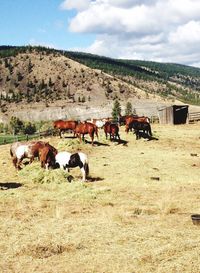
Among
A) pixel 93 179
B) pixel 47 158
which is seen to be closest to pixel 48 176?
pixel 47 158

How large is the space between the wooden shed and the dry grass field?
23.1 meters

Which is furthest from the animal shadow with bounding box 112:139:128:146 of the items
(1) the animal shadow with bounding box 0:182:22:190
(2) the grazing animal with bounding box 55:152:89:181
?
(1) the animal shadow with bounding box 0:182:22:190

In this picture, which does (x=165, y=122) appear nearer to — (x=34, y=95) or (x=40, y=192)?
(x=40, y=192)

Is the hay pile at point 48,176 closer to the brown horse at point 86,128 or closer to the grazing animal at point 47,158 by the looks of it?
the grazing animal at point 47,158

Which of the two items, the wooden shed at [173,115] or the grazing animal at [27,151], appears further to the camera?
the wooden shed at [173,115]

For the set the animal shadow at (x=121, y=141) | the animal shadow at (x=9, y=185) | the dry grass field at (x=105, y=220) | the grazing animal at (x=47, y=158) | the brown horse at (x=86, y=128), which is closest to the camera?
the dry grass field at (x=105, y=220)

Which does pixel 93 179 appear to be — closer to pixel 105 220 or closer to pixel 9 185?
pixel 9 185

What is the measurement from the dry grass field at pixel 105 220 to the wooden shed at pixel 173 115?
2309cm

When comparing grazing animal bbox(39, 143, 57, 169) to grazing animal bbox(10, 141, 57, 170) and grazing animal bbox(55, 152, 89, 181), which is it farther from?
grazing animal bbox(10, 141, 57, 170)

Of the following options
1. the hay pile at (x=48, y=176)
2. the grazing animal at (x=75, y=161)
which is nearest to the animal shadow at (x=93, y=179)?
the grazing animal at (x=75, y=161)

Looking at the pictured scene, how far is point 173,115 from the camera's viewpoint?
51938 millimetres

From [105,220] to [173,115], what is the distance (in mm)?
37622

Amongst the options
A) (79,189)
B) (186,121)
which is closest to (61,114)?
(186,121)

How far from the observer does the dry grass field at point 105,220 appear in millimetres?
11984
